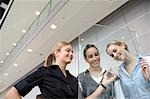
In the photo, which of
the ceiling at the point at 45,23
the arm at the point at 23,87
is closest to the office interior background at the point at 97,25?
the ceiling at the point at 45,23

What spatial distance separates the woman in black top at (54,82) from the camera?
1088 mm

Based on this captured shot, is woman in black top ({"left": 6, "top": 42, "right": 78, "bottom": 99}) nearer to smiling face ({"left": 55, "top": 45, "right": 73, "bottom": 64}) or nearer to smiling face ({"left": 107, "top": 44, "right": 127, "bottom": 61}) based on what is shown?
smiling face ({"left": 55, "top": 45, "right": 73, "bottom": 64})

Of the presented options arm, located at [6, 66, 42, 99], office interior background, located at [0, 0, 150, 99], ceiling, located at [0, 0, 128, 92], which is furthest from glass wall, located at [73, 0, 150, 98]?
arm, located at [6, 66, 42, 99]

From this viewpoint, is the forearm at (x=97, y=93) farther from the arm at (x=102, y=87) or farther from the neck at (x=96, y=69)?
the neck at (x=96, y=69)

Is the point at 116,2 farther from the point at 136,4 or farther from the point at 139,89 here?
the point at 139,89

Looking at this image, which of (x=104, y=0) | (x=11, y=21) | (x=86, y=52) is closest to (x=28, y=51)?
(x=11, y=21)

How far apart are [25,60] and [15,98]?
4605 millimetres

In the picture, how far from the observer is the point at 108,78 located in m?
1.26

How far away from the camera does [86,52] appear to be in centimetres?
139

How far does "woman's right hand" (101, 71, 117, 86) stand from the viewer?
123 cm

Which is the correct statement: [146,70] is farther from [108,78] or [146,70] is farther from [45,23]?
[45,23]

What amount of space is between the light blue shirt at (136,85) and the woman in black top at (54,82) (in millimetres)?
263

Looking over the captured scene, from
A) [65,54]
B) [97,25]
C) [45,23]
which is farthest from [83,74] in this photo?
[45,23]

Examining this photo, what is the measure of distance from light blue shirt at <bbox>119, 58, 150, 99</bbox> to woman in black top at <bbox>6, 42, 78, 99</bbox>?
0.86ft
